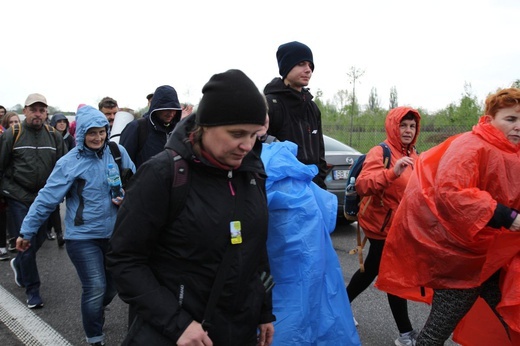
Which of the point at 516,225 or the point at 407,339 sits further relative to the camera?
the point at 407,339

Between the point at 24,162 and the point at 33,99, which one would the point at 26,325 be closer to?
the point at 24,162

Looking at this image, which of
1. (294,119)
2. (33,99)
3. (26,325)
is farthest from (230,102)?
(33,99)

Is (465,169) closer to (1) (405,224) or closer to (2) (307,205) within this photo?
(1) (405,224)

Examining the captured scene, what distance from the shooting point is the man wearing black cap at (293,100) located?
346 cm

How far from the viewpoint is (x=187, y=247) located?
1688mm

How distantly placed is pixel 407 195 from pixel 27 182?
13.2 feet

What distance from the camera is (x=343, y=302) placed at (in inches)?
106

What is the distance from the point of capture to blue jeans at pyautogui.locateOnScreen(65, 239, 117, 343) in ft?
11.1

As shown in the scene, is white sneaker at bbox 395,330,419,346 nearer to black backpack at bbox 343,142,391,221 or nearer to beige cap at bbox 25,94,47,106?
black backpack at bbox 343,142,391,221

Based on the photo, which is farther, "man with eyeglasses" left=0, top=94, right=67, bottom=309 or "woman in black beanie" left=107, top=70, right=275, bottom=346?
"man with eyeglasses" left=0, top=94, right=67, bottom=309

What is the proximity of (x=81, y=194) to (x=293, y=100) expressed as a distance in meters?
1.69

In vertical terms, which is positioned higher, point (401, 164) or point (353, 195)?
point (401, 164)

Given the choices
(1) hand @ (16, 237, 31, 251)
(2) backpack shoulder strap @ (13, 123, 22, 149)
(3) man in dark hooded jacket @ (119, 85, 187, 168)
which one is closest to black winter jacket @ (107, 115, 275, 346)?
(1) hand @ (16, 237, 31, 251)

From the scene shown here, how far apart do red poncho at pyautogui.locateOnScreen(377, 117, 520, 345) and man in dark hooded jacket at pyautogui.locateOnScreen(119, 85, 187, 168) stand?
228 cm
